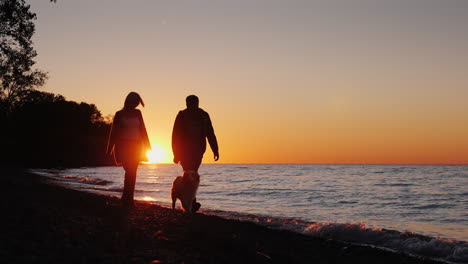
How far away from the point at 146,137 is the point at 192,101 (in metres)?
1.27

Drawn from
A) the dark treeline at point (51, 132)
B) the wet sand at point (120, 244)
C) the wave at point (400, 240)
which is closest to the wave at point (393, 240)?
the wave at point (400, 240)

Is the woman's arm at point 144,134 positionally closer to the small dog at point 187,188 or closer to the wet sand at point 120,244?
the small dog at point 187,188

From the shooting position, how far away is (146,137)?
8969mm

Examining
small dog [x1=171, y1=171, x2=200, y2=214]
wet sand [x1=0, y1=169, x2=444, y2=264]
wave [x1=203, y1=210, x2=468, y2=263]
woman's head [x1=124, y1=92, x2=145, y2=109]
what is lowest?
wave [x1=203, y1=210, x2=468, y2=263]

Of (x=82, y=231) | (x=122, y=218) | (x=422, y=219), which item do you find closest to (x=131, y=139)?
(x=122, y=218)

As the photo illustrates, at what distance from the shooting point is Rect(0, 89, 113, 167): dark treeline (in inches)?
2520

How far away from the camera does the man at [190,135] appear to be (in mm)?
8602

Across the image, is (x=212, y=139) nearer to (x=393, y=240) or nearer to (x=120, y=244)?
(x=393, y=240)

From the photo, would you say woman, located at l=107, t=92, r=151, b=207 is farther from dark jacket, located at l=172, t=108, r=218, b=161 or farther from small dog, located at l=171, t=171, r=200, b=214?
small dog, located at l=171, t=171, r=200, b=214

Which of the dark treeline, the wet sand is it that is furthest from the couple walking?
the dark treeline

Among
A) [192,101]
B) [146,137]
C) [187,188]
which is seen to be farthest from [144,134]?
[187,188]

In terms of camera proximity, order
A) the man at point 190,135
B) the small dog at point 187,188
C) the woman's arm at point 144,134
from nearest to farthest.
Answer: the small dog at point 187,188
the man at point 190,135
the woman's arm at point 144,134

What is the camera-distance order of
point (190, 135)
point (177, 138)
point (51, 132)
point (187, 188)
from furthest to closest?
point (51, 132) < point (177, 138) < point (190, 135) < point (187, 188)

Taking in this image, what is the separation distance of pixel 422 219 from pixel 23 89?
1914 inches
